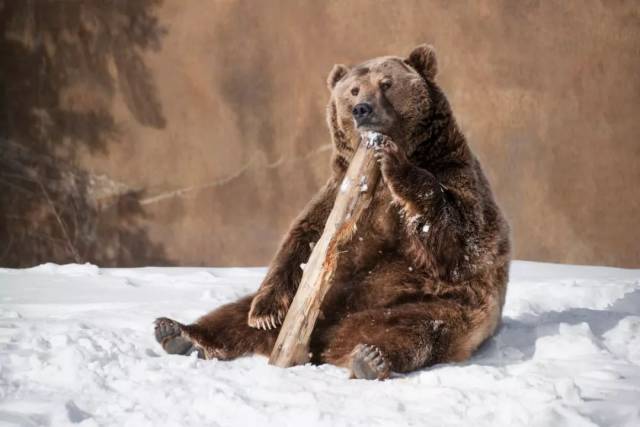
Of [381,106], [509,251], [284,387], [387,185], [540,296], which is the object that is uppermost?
[381,106]

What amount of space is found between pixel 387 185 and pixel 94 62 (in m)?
5.88

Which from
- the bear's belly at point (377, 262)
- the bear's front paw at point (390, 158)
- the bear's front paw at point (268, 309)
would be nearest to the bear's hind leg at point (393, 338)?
the bear's belly at point (377, 262)

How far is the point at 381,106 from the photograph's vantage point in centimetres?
372

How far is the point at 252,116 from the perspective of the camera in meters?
Answer: 8.30

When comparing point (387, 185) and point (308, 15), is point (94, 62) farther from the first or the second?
point (387, 185)

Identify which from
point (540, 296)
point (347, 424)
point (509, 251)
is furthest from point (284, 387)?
point (540, 296)

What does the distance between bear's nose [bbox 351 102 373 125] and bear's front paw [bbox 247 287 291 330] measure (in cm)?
89

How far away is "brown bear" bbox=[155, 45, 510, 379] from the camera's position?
3451 mm

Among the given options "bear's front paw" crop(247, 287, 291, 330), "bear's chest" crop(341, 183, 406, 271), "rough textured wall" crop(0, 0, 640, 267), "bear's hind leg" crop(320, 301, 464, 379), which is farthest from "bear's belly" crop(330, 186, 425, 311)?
"rough textured wall" crop(0, 0, 640, 267)

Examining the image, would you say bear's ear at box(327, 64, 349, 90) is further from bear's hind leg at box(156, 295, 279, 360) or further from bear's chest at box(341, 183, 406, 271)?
bear's hind leg at box(156, 295, 279, 360)

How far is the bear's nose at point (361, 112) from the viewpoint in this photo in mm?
3600

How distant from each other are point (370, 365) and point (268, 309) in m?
0.65

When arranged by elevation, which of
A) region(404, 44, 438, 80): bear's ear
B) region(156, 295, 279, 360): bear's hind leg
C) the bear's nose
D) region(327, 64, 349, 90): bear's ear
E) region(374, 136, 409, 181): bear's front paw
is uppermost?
region(404, 44, 438, 80): bear's ear

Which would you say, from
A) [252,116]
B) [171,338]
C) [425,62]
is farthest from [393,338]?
[252,116]
